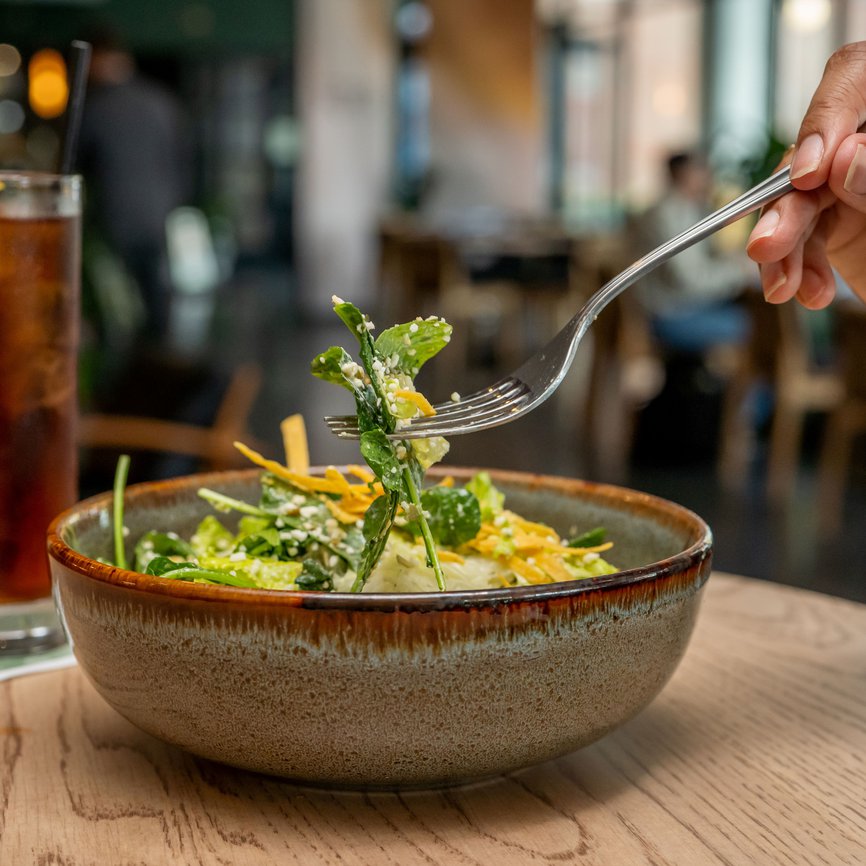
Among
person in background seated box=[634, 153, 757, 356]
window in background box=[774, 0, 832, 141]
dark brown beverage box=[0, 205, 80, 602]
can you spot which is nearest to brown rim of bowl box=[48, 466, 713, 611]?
dark brown beverage box=[0, 205, 80, 602]

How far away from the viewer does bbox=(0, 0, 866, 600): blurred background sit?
4.37 meters

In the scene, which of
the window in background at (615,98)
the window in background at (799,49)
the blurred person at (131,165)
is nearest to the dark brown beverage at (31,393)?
the blurred person at (131,165)

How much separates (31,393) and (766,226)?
1.81 feet

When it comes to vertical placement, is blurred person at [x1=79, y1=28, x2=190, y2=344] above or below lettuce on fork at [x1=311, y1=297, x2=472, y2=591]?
above

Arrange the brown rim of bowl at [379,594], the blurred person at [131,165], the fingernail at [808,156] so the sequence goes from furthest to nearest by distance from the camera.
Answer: the blurred person at [131,165] → the fingernail at [808,156] → the brown rim of bowl at [379,594]

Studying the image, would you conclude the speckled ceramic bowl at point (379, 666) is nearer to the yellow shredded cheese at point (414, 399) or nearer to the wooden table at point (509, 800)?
the wooden table at point (509, 800)

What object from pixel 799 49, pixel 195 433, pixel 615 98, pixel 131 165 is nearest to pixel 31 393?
pixel 195 433

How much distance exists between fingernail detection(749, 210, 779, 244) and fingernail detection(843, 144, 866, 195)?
5 centimetres

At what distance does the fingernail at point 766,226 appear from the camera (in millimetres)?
841

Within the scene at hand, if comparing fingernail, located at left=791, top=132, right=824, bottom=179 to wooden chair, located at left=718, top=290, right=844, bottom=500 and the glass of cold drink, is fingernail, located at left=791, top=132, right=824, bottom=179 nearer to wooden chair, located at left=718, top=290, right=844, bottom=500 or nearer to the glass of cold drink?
the glass of cold drink

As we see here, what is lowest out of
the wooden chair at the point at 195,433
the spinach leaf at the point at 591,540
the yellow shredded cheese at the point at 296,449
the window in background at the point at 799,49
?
the wooden chair at the point at 195,433

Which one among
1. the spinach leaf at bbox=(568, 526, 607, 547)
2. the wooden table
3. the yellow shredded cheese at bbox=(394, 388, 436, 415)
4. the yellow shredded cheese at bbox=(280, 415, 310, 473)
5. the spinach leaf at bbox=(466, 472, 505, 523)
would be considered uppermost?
the yellow shredded cheese at bbox=(394, 388, 436, 415)

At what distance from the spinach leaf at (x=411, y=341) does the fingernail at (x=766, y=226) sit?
0.84 feet

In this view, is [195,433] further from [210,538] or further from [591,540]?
[591,540]
